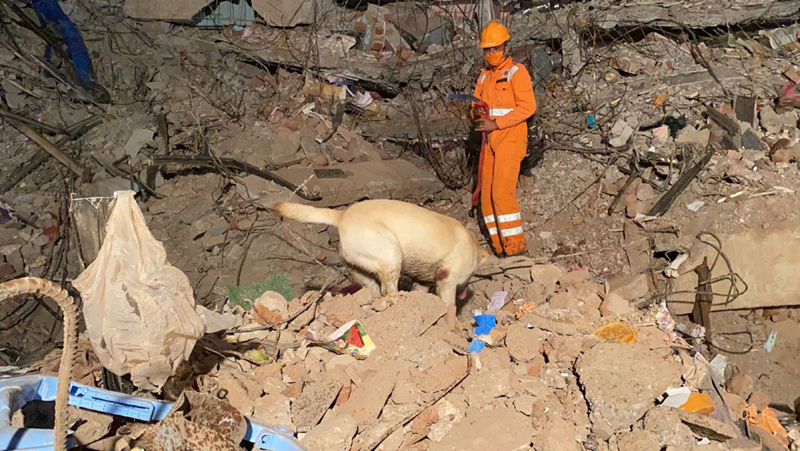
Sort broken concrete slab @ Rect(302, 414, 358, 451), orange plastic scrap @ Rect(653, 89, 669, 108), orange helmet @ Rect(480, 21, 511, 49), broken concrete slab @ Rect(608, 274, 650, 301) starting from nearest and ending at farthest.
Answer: broken concrete slab @ Rect(302, 414, 358, 451)
orange helmet @ Rect(480, 21, 511, 49)
broken concrete slab @ Rect(608, 274, 650, 301)
orange plastic scrap @ Rect(653, 89, 669, 108)

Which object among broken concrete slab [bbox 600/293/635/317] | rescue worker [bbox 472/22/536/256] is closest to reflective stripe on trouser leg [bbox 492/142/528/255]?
rescue worker [bbox 472/22/536/256]

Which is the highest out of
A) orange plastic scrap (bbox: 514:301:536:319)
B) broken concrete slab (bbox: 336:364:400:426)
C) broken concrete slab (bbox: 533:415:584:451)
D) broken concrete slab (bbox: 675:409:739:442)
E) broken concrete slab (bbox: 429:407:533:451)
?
broken concrete slab (bbox: 336:364:400:426)

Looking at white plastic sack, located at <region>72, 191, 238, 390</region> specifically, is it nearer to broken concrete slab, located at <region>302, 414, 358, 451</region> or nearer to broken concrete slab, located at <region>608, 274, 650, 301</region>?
broken concrete slab, located at <region>302, 414, 358, 451</region>

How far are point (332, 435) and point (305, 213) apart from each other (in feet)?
6.39

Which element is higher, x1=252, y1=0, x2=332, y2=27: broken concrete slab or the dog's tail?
the dog's tail

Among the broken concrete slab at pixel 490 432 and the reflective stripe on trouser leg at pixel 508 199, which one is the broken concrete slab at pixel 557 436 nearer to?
the broken concrete slab at pixel 490 432

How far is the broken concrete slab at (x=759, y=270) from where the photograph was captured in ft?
22.5

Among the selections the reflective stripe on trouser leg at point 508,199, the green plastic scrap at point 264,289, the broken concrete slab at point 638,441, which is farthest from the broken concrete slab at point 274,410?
the reflective stripe on trouser leg at point 508,199

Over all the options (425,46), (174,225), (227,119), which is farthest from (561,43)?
(174,225)

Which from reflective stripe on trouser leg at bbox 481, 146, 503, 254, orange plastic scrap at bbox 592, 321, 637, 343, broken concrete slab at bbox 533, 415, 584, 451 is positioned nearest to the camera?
broken concrete slab at bbox 533, 415, 584, 451

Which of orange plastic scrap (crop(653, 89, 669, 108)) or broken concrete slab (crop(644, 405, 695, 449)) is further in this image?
orange plastic scrap (crop(653, 89, 669, 108))

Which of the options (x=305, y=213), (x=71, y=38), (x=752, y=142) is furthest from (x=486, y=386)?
(x=71, y=38)

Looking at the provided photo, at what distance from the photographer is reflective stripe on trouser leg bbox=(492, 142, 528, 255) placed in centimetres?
693

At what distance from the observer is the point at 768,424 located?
4.88m
